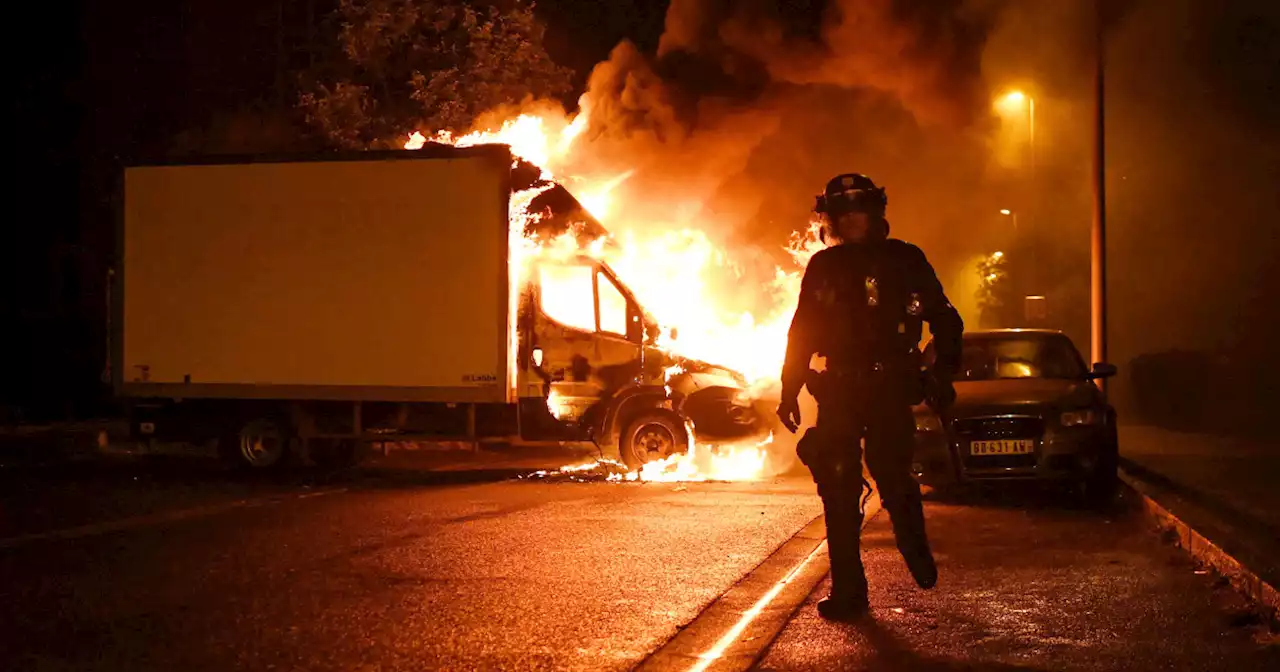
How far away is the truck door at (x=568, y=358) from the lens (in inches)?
522

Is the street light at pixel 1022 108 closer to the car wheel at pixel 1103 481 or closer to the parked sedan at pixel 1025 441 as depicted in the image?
the parked sedan at pixel 1025 441

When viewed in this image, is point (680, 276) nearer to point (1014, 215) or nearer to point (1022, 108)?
point (1022, 108)

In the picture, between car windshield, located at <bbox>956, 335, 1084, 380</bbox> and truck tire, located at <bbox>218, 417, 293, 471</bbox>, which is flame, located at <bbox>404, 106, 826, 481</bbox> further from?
truck tire, located at <bbox>218, 417, 293, 471</bbox>

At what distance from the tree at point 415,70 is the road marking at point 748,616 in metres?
14.5

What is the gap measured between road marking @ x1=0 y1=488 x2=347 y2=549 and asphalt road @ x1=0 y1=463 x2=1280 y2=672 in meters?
0.05

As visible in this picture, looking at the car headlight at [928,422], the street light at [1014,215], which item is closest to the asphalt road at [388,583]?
the car headlight at [928,422]

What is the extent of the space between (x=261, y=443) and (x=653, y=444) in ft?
13.7

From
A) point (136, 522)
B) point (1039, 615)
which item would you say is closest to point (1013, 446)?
point (1039, 615)

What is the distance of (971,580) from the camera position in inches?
290

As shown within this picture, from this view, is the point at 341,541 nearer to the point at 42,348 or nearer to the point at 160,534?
the point at 160,534

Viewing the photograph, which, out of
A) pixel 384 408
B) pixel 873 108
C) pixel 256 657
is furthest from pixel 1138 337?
pixel 256 657

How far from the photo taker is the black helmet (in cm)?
609

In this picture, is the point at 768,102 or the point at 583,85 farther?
the point at 583,85

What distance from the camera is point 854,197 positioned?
6.10 meters
